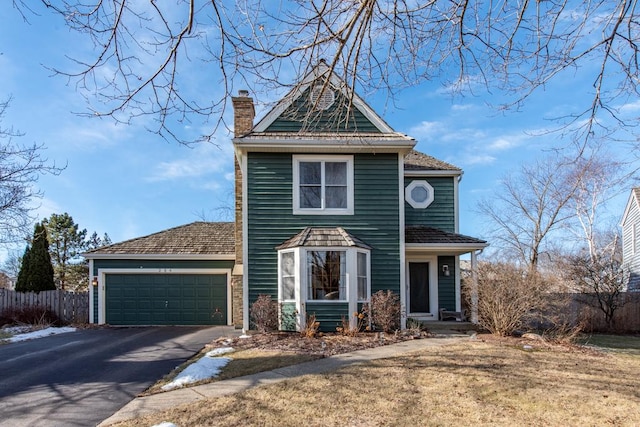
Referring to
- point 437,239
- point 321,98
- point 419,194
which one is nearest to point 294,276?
point 437,239

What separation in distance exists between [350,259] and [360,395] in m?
5.69

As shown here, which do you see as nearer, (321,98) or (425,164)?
(321,98)

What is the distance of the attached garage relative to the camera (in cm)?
1617

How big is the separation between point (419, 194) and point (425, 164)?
1216mm

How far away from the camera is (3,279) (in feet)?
120

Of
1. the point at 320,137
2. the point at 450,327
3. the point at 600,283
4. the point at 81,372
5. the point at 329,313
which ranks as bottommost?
the point at 450,327

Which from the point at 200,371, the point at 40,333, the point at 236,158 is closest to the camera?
the point at 200,371

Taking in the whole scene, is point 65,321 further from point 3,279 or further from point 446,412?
point 3,279

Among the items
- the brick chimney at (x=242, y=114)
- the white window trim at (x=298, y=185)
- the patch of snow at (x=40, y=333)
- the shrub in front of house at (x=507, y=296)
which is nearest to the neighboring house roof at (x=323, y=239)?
the white window trim at (x=298, y=185)

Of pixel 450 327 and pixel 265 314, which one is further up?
pixel 265 314

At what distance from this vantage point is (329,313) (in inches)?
460

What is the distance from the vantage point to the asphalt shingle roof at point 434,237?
13266 mm

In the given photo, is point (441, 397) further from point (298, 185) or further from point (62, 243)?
point (62, 243)

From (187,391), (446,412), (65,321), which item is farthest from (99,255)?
(446,412)
